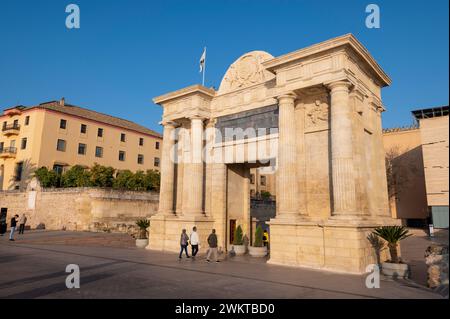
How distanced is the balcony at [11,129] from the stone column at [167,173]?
31149 millimetres

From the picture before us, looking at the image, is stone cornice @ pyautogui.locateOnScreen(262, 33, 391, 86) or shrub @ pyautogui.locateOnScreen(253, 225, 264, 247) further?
shrub @ pyautogui.locateOnScreen(253, 225, 264, 247)

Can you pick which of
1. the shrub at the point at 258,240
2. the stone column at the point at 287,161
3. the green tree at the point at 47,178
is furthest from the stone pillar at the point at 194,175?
the green tree at the point at 47,178

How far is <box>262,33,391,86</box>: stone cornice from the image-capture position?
12864 mm

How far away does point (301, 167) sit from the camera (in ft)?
48.1

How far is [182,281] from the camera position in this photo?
9312mm

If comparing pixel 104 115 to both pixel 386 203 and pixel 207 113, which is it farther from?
pixel 386 203

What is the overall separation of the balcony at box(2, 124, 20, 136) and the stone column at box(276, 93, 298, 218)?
39.4 m

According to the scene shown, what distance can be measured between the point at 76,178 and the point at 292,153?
2723 centimetres

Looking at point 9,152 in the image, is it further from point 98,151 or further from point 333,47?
point 333,47

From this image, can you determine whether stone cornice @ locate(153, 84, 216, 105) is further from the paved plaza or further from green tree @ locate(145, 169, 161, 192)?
green tree @ locate(145, 169, 161, 192)

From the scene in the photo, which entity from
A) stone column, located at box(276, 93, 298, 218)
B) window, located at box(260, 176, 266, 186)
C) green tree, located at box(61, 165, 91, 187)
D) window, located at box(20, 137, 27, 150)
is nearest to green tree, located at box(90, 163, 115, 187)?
green tree, located at box(61, 165, 91, 187)
